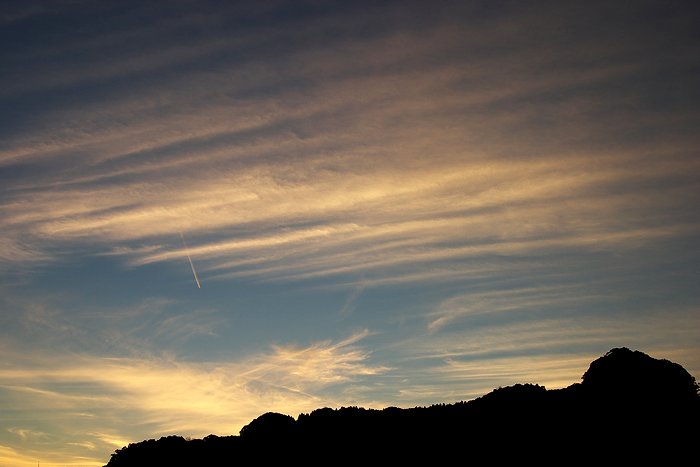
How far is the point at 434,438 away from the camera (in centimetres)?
5072

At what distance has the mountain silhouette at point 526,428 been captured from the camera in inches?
1655

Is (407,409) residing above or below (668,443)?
above

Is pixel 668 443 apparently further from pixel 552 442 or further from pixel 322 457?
pixel 322 457

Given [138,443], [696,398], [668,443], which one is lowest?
[668,443]

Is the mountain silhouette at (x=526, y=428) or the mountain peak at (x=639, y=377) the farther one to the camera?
the mountain peak at (x=639, y=377)

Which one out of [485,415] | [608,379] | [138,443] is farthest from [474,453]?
[138,443]

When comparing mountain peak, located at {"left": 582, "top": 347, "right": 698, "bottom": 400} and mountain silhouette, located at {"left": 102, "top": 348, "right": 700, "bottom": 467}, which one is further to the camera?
mountain peak, located at {"left": 582, "top": 347, "right": 698, "bottom": 400}

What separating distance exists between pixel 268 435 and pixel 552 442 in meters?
27.5

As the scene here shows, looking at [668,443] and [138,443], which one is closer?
[668,443]

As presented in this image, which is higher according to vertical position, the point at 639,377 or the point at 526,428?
the point at 639,377

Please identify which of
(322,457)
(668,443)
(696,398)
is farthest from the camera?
(322,457)

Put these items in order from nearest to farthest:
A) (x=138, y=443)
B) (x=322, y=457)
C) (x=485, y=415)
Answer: (x=485, y=415) → (x=322, y=457) → (x=138, y=443)

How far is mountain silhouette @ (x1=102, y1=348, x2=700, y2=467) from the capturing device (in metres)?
42.0

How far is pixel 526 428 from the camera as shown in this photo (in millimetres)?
45812
